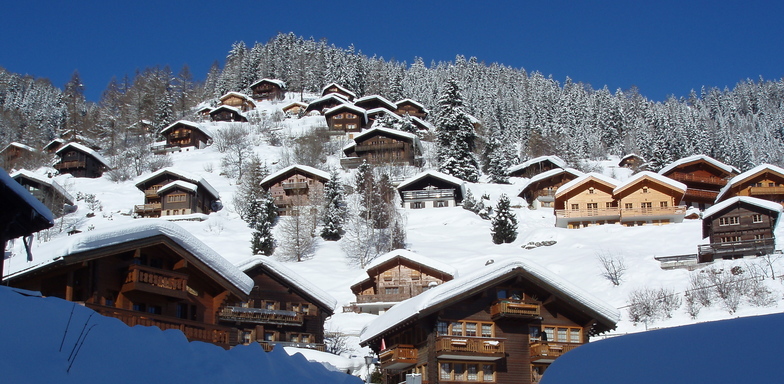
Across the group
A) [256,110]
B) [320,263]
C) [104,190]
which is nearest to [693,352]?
[320,263]

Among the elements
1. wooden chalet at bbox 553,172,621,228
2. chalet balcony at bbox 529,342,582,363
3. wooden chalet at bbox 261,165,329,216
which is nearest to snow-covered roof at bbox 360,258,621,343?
chalet balcony at bbox 529,342,582,363

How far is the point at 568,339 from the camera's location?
2720 cm

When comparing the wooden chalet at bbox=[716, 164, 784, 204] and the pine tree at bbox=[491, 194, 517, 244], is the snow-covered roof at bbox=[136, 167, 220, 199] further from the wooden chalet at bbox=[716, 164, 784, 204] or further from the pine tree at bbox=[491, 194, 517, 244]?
the wooden chalet at bbox=[716, 164, 784, 204]

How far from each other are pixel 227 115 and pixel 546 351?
88.6 meters

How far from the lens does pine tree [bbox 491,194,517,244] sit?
174 ft

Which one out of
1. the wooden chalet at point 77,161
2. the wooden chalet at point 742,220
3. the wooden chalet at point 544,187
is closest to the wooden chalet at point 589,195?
the wooden chalet at point 544,187

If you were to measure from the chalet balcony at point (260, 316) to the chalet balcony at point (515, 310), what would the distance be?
11017mm

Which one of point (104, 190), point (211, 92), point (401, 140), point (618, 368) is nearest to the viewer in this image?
point (618, 368)

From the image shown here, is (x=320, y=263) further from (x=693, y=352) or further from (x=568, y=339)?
(x=693, y=352)

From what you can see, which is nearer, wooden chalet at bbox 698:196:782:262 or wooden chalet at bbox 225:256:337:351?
wooden chalet at bbox 225:256:337:351

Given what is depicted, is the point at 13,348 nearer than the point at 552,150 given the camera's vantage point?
Yes

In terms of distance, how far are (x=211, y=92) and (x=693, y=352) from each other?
481ft

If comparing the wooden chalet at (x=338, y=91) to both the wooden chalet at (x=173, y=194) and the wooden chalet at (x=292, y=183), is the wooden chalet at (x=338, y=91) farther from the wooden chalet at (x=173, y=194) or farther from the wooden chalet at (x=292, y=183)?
the wooden chalet at (x=173, y=194)

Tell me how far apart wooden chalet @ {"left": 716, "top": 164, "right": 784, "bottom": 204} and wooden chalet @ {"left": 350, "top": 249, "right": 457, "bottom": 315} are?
116 ft
